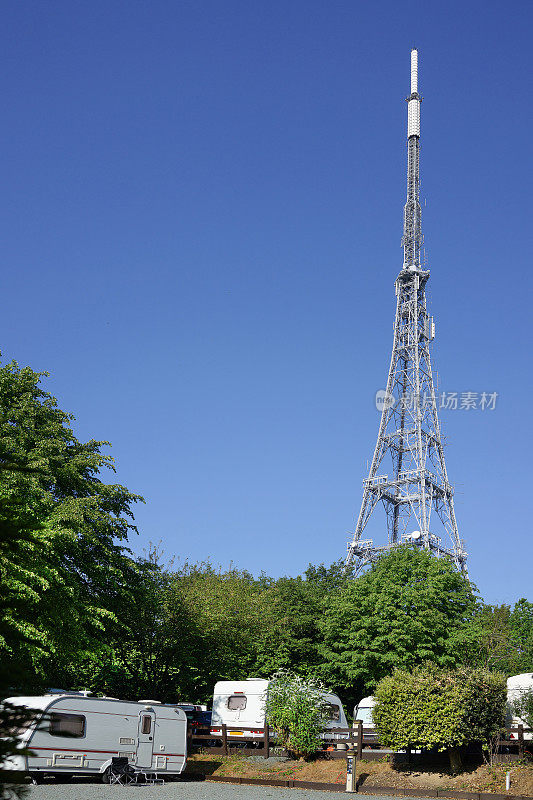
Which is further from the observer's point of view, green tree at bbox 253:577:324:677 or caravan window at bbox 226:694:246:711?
green tree at bbox 253:577:324:677

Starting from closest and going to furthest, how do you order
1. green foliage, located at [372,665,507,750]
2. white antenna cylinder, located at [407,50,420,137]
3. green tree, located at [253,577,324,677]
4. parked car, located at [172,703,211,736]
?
green foliage, located at [372,665,507,750], parked car, located at [172,703,211,736], green tree, located at [253,577,324,677], white antenna cylinder, located at [407,50,420,137]

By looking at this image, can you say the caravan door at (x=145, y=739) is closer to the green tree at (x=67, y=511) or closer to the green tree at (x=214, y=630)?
the green tree at (x=67, y=511)

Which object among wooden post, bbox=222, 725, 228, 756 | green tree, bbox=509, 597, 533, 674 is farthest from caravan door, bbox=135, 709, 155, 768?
green tree, bbox=509, 597, 533, 674

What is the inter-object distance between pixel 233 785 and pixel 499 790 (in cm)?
896

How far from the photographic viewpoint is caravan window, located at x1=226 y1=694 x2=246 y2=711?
103ft

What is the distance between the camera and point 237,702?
31484 mm

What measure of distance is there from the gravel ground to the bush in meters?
2.65

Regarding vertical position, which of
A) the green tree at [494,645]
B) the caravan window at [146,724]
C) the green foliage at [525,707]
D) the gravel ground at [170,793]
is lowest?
the gravel ground at [170,793]

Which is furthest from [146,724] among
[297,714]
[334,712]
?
Result: [334,712]

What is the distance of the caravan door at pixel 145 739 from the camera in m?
25.2

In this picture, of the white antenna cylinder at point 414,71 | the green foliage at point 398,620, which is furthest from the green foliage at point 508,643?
the white antenna cylinder at point 414,71

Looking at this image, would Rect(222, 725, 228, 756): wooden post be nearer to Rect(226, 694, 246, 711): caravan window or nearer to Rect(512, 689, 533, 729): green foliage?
Rect(226, 694, 246, 711): caravan window

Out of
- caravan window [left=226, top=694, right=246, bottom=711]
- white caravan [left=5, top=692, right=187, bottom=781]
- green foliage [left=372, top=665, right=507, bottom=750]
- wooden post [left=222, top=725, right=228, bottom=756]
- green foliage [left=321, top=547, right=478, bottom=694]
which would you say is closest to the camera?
white caravan [left=5, top=692, right=187, bottom=781]

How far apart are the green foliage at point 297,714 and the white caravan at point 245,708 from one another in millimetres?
1113
